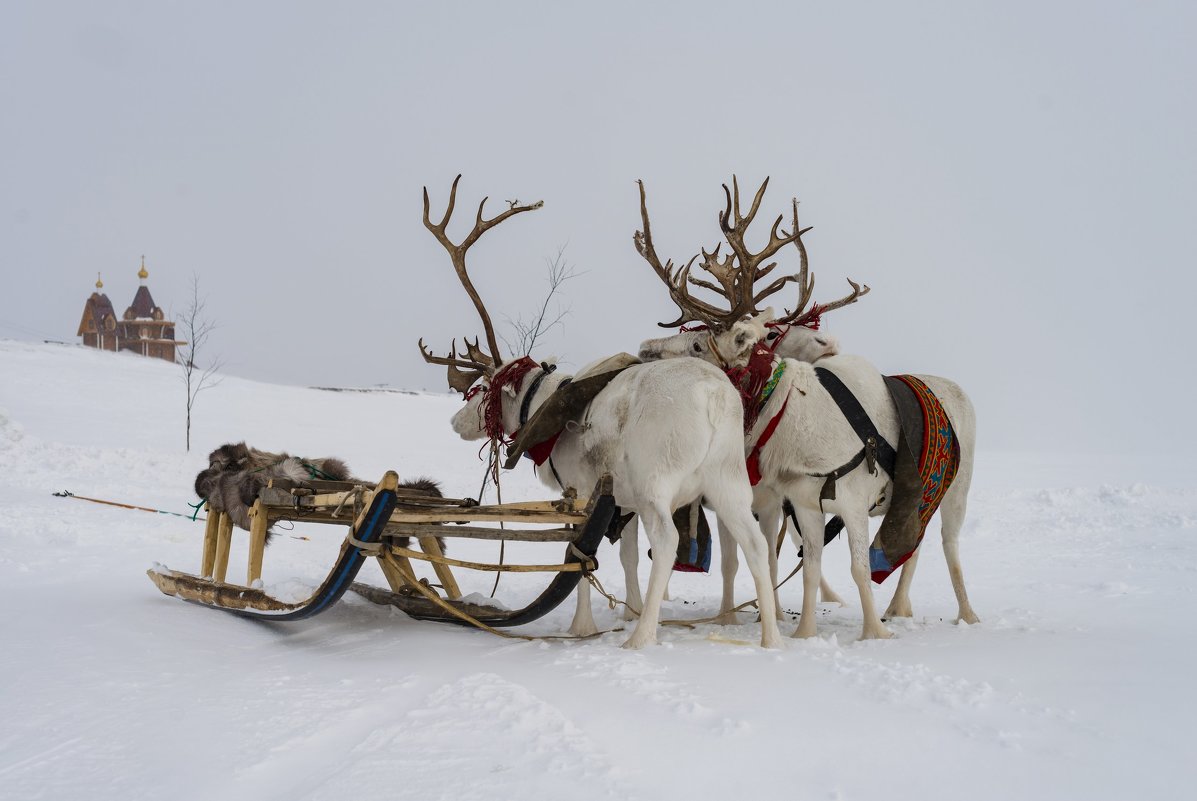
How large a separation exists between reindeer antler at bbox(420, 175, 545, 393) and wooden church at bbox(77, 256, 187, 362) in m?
58.4

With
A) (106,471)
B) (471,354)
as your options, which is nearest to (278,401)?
(106,471)

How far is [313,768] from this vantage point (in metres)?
3.45

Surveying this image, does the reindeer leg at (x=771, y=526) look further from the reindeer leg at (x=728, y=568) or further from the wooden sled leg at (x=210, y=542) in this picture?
the wooden sled leg at (x=210, y=542)

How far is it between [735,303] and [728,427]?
5.72 feet

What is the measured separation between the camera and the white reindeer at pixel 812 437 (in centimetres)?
629

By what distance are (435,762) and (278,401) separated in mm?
36293

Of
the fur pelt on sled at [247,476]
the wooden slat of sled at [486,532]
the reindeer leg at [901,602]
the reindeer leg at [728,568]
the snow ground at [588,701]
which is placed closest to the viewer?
the snow ground at [588,701]

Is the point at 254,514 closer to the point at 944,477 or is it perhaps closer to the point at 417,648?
the point at 417,648

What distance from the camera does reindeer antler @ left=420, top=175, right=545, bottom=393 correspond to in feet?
24.2

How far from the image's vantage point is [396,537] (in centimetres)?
661

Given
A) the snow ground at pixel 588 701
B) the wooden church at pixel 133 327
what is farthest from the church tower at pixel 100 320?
the snow ground at pixel 588 701

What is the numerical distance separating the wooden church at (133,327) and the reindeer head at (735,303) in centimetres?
5961

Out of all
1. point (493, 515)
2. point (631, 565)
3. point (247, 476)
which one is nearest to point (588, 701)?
point (493, 515)

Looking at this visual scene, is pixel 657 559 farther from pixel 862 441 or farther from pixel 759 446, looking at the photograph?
pixel 862 441
